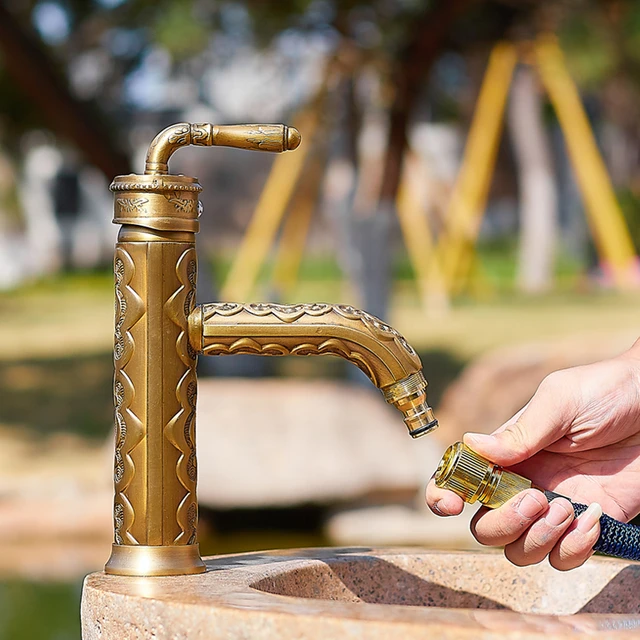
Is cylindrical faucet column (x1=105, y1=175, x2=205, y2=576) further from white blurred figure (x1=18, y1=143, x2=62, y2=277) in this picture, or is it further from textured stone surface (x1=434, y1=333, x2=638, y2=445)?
white blurred figure (x1=18, y1=143, x2=62, y2=277)

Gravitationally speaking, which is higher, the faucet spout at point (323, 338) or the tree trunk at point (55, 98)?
the tree trunk at point (55, 98)

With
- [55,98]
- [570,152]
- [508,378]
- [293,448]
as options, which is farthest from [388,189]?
[570,152]

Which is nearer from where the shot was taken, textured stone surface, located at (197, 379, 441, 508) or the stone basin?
the stone basin

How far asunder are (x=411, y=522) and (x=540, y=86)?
8562 millimetres

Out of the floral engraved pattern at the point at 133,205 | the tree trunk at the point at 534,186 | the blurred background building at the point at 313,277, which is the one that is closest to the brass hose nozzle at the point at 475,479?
the floral engraved pattern at the point at 133,205

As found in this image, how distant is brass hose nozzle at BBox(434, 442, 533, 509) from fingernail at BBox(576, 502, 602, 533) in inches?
2.1

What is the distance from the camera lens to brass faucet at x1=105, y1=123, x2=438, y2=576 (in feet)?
3.52

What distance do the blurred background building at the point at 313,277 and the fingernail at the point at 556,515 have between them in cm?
322

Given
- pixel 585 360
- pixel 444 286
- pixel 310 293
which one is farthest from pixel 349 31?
pixel 310 293

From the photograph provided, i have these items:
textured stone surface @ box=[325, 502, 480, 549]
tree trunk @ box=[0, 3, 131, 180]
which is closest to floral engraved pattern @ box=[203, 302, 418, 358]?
textured stone surface @ box=[325, 502, 480, 549]

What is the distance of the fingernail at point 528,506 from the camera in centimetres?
104

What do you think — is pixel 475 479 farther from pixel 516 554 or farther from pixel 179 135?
pixel 179 135

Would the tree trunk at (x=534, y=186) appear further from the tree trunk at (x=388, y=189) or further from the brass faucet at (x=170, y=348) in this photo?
the brass faucet at (x=170, y=348)

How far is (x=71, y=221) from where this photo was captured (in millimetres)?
15633
